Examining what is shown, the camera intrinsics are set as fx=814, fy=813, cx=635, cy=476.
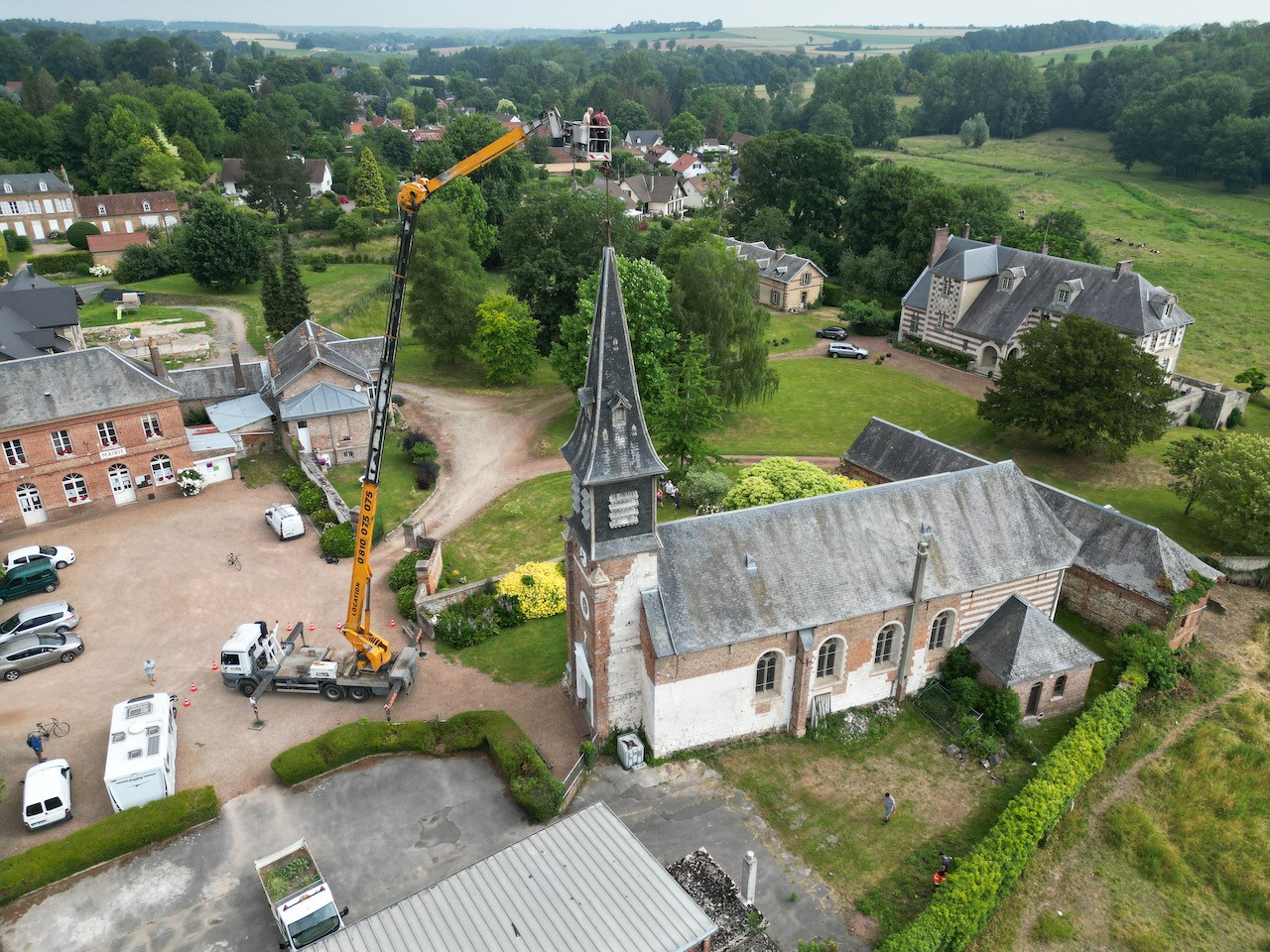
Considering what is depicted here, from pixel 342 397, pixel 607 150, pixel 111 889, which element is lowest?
pixel 111 889

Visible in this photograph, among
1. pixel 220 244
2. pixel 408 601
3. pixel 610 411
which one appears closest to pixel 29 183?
pixel 220 244

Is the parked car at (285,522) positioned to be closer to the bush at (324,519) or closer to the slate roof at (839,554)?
the bush at (324,519)

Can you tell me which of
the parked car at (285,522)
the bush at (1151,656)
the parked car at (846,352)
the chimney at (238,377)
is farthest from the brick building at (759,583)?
the parked car at (846,352)

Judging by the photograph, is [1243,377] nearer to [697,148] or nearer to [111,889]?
[111,889]

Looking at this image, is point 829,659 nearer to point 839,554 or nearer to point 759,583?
point 839,554

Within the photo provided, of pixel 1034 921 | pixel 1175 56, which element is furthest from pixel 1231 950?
pixel 1175 56

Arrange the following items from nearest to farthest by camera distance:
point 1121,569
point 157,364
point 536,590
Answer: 1. point 1121,569
2. point 536,590
3. point 157,364

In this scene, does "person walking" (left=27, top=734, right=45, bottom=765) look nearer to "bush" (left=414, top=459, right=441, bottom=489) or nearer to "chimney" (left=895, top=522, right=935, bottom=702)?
"bush" (left=414, top=459, right=441, bottom=489)
